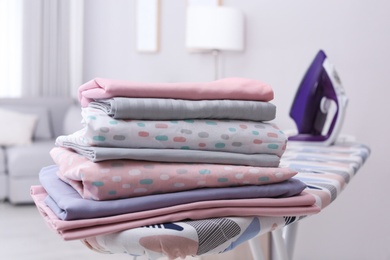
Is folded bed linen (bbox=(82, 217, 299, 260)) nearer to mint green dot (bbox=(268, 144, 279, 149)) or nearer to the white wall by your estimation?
mint green dot (bbox=(268, 144, 279, 149))

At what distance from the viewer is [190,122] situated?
83 centimetres

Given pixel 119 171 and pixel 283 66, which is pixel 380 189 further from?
pixel 119 171

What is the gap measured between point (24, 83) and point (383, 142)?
3.46 meters

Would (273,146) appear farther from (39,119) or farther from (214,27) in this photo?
(39,119)

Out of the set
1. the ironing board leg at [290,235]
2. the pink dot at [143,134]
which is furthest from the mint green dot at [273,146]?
the ironing board leg at [290,235]

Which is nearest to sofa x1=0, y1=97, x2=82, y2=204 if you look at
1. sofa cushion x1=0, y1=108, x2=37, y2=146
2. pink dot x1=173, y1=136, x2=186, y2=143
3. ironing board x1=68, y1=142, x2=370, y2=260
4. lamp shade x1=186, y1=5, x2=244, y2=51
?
sofa cushion x1=0, y1=108, x2=37, y2=146

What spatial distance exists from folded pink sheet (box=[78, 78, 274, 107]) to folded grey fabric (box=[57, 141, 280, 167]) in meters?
0.08

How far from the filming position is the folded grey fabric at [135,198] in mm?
706

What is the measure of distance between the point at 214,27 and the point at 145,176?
7.58 ft

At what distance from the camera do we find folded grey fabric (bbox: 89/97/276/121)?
78cm

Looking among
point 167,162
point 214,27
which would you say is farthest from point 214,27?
point 167,162

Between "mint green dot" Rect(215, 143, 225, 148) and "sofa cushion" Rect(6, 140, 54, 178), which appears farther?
"sofa cushion" Rect(6, 140, 54, 178)

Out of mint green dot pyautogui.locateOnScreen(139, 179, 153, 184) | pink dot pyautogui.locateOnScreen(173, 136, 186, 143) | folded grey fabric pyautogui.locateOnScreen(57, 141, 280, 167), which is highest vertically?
pink dot pyautogui.locateOnScreen(173, 136, 186, 143)

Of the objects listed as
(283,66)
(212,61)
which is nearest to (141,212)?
(283,66)
